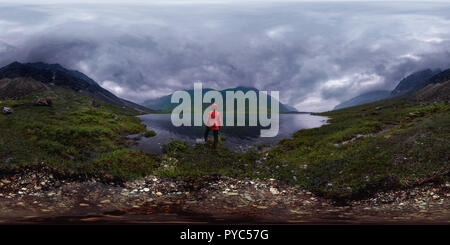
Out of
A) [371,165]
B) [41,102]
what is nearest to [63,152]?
[371,165]

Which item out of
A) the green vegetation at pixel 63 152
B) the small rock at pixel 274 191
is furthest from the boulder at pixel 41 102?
the small rock at pixel 274 191

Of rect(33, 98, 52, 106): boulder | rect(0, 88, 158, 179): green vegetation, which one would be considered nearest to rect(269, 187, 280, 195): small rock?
rect(0, 88, 158, 179): green vegetation

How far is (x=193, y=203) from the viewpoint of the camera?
8.70 meters

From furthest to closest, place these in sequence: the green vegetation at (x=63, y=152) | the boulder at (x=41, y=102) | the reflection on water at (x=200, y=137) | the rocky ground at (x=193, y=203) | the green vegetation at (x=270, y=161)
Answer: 1. the boulder at (x=41, y=102)
2. the reflection on water at (x=200, y=137)
3. the green vegetation at (x=63, y=152)
4. the green vegetation at (x=270, y=161)
5. the rocky ground at (x=193, y=203)

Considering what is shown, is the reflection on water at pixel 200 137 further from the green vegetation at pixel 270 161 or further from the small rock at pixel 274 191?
the small rock at pixel 274 191

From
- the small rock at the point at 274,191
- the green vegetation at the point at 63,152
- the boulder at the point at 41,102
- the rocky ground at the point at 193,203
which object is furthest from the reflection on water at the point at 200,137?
the boulder at the point at 41,102

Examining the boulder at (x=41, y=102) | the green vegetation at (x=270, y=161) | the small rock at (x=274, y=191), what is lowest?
the small rock at (x=274, y=191)

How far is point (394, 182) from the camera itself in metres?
9.41

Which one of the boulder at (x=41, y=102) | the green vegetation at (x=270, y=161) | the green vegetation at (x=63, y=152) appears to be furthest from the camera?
the boulder at (x=41, y=102)

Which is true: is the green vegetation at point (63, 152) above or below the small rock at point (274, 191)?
above

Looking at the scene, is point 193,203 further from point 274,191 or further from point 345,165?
point 345,165

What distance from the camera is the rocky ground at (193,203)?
6.58 metres

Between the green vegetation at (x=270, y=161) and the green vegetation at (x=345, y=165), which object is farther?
the green vegetation at (x=270, y=161)
